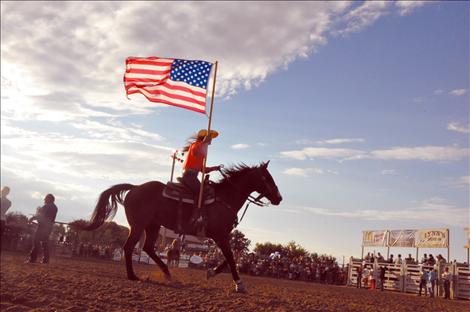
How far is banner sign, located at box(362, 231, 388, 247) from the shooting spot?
34.6 meters

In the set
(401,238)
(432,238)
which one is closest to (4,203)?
(432,238)

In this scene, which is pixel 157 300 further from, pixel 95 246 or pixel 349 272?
pixel 349 272

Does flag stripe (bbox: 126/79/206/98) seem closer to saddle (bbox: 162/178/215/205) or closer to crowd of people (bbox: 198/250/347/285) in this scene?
saddle (bbox: 162/178/215/205)

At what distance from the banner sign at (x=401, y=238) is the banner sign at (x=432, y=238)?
2.00ft

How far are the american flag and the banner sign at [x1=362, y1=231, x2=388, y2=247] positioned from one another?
27.8 meters

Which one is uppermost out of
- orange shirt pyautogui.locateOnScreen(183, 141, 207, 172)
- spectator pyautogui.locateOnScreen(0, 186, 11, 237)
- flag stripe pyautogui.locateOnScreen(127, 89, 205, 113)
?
flag stripe pyautogui.locateOnScreen(127, 89, 205, 113)

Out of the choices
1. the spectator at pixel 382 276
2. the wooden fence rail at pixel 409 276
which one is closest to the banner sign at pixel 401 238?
the wooden fence rail at pixel 409 276

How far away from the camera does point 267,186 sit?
397 inches

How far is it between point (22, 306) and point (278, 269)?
1127 inches

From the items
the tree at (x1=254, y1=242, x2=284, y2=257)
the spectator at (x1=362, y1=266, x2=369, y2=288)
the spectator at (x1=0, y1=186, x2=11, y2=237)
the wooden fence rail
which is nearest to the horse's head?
the spectator at (x1=0, y1=186, x2=11, y2=237)

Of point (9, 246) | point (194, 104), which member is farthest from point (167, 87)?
point (9, 246)

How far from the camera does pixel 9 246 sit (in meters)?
23.4

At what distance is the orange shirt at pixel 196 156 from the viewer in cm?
978

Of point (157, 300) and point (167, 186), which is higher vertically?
point (167, 186)
